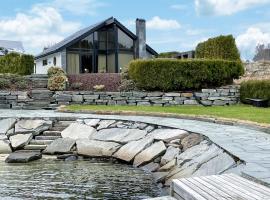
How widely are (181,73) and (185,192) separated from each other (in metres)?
12.1

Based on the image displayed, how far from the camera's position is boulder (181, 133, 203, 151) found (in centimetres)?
821

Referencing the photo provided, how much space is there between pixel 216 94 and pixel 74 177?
385 inches

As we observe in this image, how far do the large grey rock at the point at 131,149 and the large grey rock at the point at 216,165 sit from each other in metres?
2.57

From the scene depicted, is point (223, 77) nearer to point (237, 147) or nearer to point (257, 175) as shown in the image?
point (237, 147)

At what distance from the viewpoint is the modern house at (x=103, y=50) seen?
28422mm

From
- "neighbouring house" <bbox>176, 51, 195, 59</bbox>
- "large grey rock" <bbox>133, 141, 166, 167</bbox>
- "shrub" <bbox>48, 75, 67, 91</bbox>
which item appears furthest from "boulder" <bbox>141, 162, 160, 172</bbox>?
"neighbouring house" <bbox>176, 51, 195, 59</bbox>

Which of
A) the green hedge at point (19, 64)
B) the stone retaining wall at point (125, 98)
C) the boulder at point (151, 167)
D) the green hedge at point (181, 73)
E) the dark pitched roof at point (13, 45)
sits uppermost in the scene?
the dark pitched roof at point (13, 45)

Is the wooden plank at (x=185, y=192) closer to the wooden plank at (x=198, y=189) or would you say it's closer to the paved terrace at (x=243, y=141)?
the wooden plank at (x=198, y=189)

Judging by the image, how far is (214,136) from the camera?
817 centimetres

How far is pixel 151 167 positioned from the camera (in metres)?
8.16

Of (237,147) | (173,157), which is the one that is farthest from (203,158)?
(173,157)

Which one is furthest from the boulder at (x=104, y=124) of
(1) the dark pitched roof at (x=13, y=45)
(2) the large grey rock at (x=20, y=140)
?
(1) the dark pitched roof at (x=13, y=45)

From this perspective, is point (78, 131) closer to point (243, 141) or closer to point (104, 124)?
point (104, 124)

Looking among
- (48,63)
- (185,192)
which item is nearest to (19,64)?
(48,63)
